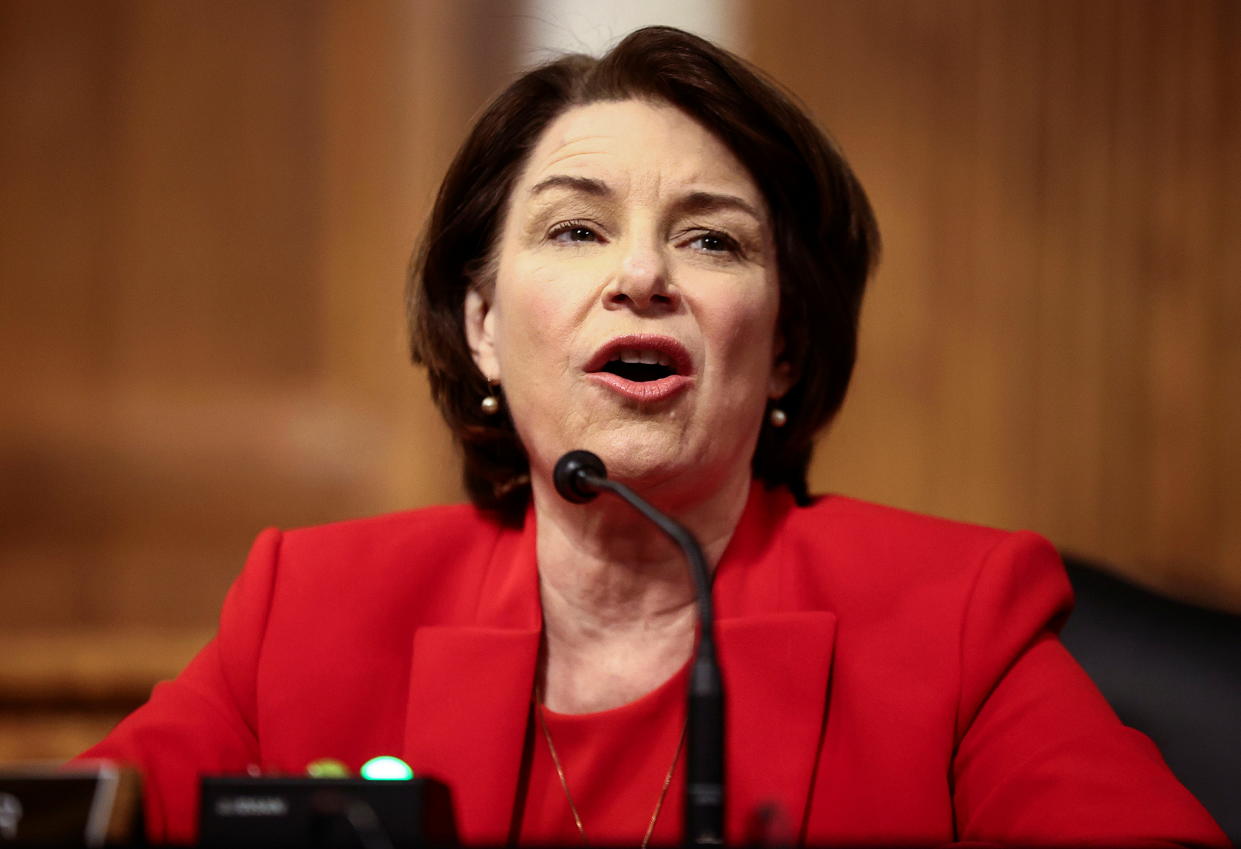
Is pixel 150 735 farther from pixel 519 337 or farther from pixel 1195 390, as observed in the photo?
pixel 1195 390

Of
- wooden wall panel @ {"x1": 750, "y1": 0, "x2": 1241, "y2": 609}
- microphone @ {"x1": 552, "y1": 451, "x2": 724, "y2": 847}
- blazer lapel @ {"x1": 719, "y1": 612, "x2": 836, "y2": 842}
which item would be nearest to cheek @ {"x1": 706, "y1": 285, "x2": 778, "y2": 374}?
blazer lapel @ {"x1": 719, "y1": 612, "x2": 836, "y2": 842}

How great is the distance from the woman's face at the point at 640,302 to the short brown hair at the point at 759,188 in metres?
0.04

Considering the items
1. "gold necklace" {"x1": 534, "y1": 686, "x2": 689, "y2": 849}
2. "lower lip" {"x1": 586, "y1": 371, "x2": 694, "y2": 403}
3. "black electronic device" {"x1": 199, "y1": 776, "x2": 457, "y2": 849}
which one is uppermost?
"lower lip" {"x1": 586, "y1": 371, "x2": 694, "y2": 403}

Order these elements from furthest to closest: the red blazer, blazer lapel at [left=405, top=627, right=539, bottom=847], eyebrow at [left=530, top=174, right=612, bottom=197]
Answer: eyebrow at [left=530, top=174, right=612, bottom=197] → blazer lapel at [left=405, top=627, right=539, bottom=847] → the red blazer

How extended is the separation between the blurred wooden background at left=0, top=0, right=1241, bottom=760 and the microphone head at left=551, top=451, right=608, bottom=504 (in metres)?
1.87

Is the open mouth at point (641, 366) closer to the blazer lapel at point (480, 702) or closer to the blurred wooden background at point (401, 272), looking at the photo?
the blazer lapel at point (480, 702)

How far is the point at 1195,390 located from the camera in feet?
10.3

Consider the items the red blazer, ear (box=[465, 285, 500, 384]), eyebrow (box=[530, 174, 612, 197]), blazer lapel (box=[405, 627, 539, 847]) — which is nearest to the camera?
the red blazer

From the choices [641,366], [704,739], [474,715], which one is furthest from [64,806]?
[641,366]

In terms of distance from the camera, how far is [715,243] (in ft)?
5.46

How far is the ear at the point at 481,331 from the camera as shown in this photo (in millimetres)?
1829

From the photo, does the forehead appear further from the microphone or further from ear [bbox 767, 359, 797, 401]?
the microphone

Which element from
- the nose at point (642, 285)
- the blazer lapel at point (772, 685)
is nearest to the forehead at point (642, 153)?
the nose at point (642, 285)

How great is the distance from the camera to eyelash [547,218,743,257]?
164 cm
